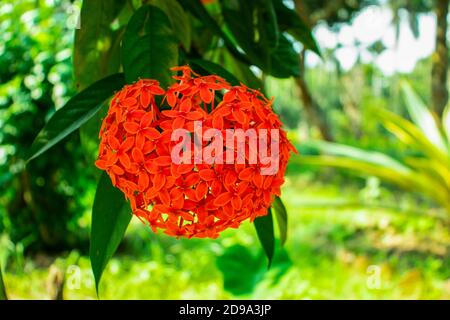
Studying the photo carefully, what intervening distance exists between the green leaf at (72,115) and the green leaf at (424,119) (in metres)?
2.22

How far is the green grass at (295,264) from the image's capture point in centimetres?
171

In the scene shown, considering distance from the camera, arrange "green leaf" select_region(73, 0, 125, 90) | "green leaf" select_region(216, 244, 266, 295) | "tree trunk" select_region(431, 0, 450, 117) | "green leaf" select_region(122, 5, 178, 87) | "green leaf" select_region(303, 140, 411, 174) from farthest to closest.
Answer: "tree trunk" select_region(431, 0, 450, 117), "green leaf" select_region(303, 140, 411, 174), "green leaf" select_region(216, 244, 266, 295), "green leaf" select_region(73, 0, 125, 90), "green leaf" select_region(122, 5, 178, 87)

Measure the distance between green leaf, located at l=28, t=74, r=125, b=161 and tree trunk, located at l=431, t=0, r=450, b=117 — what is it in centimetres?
307

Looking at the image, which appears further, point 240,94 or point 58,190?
point 58,190

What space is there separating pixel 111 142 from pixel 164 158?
66mm

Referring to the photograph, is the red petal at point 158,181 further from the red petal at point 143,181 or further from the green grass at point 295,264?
the green grass at point 295,264

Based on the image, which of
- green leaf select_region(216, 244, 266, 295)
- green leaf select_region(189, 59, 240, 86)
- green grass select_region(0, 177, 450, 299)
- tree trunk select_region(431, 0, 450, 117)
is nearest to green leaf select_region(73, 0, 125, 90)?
green leaf select_region(189, 59, 240, 86)

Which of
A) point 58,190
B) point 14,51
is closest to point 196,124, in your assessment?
point 14,51

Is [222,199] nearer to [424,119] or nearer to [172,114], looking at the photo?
[172,114]

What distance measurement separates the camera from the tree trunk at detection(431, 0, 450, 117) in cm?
341

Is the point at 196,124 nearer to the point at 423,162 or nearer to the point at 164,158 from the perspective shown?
the point at 164,158

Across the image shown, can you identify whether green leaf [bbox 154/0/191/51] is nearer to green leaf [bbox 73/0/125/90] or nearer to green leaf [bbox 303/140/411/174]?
green leaf [bbox 73/0/125/90]

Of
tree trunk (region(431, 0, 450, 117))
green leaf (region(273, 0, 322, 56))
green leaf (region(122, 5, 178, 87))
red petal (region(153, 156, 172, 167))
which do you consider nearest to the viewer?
red petal (region(153, 156, 172, 167))
